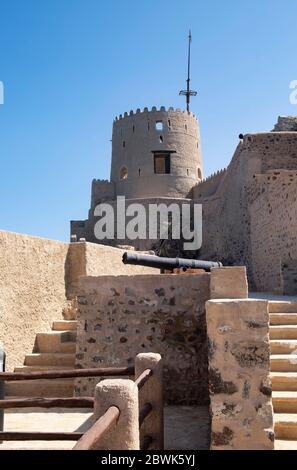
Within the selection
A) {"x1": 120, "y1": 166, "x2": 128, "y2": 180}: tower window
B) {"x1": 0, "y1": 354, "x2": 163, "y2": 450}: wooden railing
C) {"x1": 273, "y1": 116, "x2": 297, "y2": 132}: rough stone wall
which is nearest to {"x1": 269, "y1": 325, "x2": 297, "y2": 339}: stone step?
{"x1": 0, "y1": 354, "x2": 163, "y2": 450}: wooden railing

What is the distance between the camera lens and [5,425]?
5.25m

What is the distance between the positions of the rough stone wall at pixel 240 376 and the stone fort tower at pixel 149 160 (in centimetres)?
2563

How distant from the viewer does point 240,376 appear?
4094 mm

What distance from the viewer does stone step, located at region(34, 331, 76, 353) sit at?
7290 millimetres

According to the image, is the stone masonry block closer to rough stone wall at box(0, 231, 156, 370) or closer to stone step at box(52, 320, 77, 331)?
rough stone wall at box(0, 231, 156, 370)

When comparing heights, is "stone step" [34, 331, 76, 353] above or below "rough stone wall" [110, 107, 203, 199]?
below

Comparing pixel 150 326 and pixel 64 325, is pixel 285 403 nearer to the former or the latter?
pixel 150 326

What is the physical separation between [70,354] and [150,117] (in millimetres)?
25699

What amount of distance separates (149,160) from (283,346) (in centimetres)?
2557

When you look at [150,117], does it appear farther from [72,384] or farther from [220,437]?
[220,437]

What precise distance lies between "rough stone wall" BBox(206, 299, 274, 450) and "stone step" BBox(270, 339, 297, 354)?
5.65 feet

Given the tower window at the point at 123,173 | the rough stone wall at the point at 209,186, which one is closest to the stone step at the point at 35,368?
the rough stone wall at the point at 209,186

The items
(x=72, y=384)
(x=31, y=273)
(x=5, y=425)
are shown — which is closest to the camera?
(x=5, y=425)
